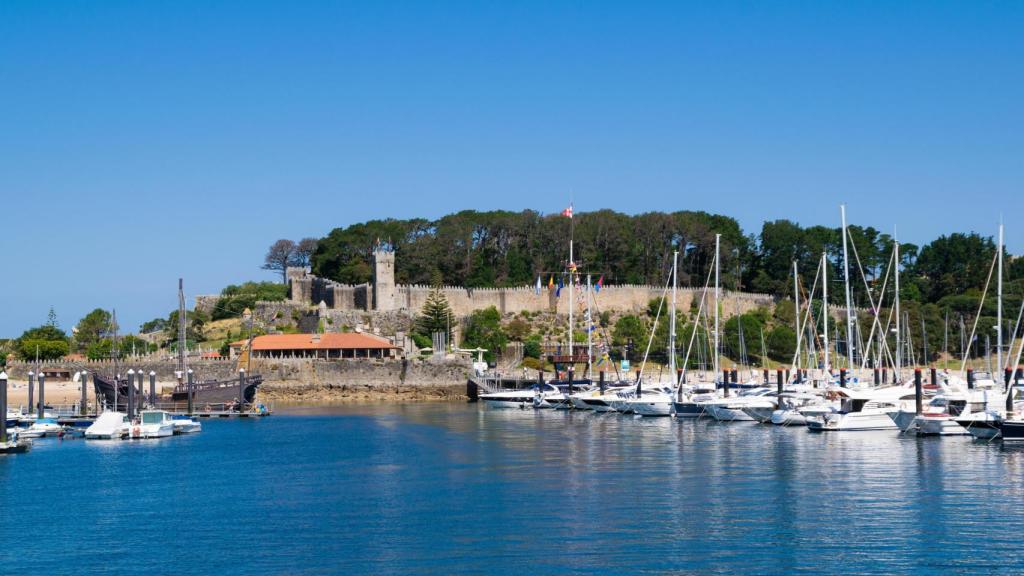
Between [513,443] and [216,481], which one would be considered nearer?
[216,481]

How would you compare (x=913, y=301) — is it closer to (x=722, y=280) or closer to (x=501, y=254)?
(x=722, y=280)

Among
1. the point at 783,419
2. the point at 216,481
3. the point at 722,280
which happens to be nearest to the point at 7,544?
the point at 216,481

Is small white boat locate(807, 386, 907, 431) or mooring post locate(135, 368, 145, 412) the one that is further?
mooring post locate(135, 368, 145, 412)

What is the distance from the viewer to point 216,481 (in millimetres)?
35562

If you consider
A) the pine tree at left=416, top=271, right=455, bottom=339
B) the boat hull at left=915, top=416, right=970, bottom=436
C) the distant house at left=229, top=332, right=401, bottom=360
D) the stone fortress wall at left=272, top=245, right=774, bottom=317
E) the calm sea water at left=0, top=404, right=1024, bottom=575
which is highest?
the stone fortress wall at left=272, top=245, right=774, bottom=317

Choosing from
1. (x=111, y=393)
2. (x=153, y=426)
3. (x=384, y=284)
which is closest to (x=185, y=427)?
(x=153, y=426)

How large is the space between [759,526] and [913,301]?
75.3 metres

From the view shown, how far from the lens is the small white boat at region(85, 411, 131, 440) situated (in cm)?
4919

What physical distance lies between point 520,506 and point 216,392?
40435mm

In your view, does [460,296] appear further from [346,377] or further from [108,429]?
[108,429]

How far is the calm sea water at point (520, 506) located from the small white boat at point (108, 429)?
1649mm

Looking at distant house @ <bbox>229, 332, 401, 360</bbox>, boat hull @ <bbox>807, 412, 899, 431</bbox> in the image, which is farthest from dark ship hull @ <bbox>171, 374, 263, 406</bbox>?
boat hull @ <bbox>807, 412, 899, 431</bbox>

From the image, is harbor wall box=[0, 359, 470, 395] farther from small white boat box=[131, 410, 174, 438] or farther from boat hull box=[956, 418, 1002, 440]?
boat hull box=[956, 418, 1002, 440]

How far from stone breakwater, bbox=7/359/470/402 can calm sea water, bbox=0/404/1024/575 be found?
32.5m
